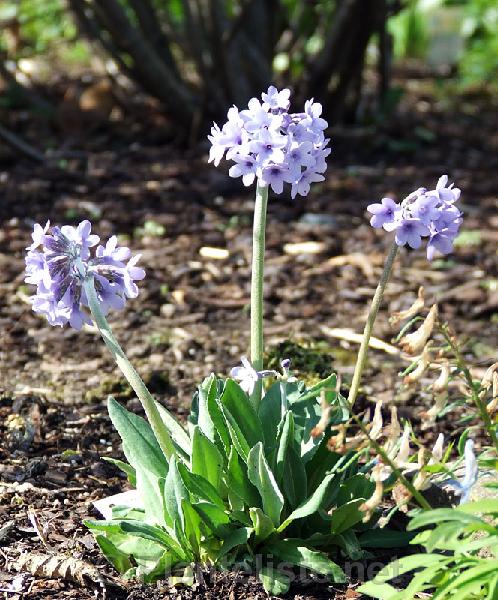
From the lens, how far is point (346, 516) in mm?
2248

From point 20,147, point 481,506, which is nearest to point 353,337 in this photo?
point 481,506

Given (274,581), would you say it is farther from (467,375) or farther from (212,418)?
(467,375)

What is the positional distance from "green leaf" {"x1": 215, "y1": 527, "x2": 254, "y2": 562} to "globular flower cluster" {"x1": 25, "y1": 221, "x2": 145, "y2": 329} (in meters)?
0.59

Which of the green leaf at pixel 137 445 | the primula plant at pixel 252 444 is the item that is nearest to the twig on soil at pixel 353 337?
the primula plant at pixel 252 444

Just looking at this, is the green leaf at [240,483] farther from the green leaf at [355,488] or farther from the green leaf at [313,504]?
the green leaf at [355,488]

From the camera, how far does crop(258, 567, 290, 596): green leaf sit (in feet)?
7.29

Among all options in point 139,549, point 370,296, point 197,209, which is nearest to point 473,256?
point 370,296

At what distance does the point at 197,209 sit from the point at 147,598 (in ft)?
10.3

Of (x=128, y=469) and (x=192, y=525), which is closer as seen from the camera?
(x=192, y=525)

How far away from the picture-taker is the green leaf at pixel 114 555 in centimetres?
226

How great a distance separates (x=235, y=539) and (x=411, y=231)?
31.0 inches

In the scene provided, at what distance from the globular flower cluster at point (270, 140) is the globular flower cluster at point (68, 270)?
313 mm

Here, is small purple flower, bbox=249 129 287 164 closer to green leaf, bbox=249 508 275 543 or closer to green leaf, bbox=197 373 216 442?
green leaf, bbox=197 373 216 442

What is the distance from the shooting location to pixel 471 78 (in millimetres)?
8477
